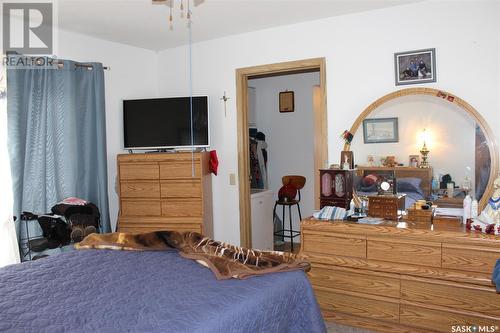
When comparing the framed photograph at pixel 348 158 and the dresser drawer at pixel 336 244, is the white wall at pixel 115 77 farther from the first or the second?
the framed photograph at pixel 348 158

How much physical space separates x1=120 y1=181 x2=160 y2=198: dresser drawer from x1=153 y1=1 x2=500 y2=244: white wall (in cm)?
67

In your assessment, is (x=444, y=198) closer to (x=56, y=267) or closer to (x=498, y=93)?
(x=498, y=93)

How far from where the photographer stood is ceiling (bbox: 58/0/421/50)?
126 inches

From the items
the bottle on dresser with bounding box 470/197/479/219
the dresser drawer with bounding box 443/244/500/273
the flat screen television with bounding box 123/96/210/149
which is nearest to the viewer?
the dresser drawer with bounding box 443/244/500/273

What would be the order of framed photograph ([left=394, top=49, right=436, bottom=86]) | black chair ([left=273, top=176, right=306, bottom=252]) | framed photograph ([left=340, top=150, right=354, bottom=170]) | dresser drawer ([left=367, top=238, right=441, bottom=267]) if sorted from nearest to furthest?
dresser drawer ([left=367, top=238, right=441, bottom=267]) < framed photograph ([left=394, top=49, right=436, bottom=86]) < framed photograph ([left=340, top=150, right=354, bottom=170]) < black chair ([left=273, top=176, right=306, bottom=252])

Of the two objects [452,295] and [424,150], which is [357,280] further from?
[424,150]

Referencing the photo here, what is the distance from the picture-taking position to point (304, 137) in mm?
5473

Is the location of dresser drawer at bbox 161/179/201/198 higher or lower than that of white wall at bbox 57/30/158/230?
lower

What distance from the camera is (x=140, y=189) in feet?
13.3

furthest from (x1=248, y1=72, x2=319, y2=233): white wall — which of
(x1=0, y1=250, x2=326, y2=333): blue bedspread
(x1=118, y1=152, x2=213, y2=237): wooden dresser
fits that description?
(x1=0, y1=250, x2=326, y2=333): blue bedspread

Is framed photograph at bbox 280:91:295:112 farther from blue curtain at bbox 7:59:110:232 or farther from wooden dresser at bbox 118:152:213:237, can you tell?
blue curtain at bbox 7:59:110:232

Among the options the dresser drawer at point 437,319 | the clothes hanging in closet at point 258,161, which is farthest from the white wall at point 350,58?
the dresser drawer at point 437,319

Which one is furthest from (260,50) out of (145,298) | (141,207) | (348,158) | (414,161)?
(145,298)

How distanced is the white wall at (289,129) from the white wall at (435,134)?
2.05m
